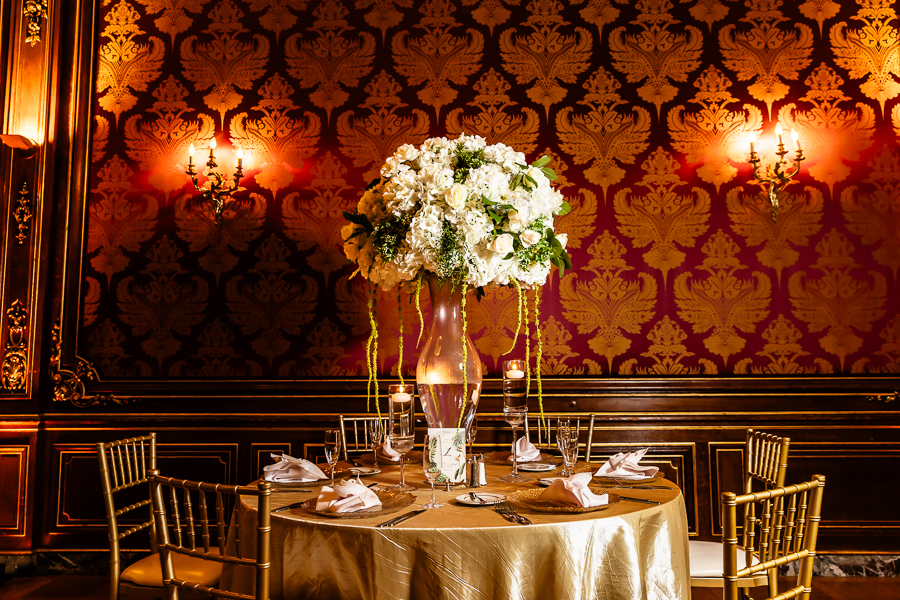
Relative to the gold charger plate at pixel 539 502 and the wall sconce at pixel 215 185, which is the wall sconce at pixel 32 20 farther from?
the gold charger plate at pixel 539 502

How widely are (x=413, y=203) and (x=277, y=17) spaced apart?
2602mm

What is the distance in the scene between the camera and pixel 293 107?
389 cm

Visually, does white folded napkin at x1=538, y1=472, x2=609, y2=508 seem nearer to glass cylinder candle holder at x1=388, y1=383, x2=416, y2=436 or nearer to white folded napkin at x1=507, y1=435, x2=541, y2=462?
glass cylinder candle holder at x1=388, y1=383, x2=416, y2=436

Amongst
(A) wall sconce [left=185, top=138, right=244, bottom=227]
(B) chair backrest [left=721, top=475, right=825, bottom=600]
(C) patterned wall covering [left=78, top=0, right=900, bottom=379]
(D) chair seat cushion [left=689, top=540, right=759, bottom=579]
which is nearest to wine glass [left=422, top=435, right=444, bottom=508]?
(B) chair backrest [left=721, top=475, right=825, bottom=600]

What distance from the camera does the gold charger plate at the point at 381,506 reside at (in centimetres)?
161

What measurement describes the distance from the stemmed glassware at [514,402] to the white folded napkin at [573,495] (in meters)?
0.43

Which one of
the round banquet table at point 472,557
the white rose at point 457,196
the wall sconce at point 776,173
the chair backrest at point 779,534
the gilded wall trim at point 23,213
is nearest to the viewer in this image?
the chair backrest at point 779,534

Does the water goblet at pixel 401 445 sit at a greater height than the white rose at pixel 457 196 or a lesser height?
lesser

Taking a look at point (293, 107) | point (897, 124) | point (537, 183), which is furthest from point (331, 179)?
point (897, 124)

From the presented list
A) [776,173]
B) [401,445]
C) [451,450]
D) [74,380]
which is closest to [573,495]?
[451,450]

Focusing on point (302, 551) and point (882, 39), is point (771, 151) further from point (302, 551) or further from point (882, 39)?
point (302, 551)

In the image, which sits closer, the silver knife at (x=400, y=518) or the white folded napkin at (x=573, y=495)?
the silver knife at (x=400, y=518)

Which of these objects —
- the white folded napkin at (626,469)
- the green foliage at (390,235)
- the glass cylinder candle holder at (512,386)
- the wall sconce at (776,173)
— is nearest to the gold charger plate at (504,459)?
the glass cylinder candle holder at (512,386)

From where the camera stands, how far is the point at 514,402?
2752 mm
